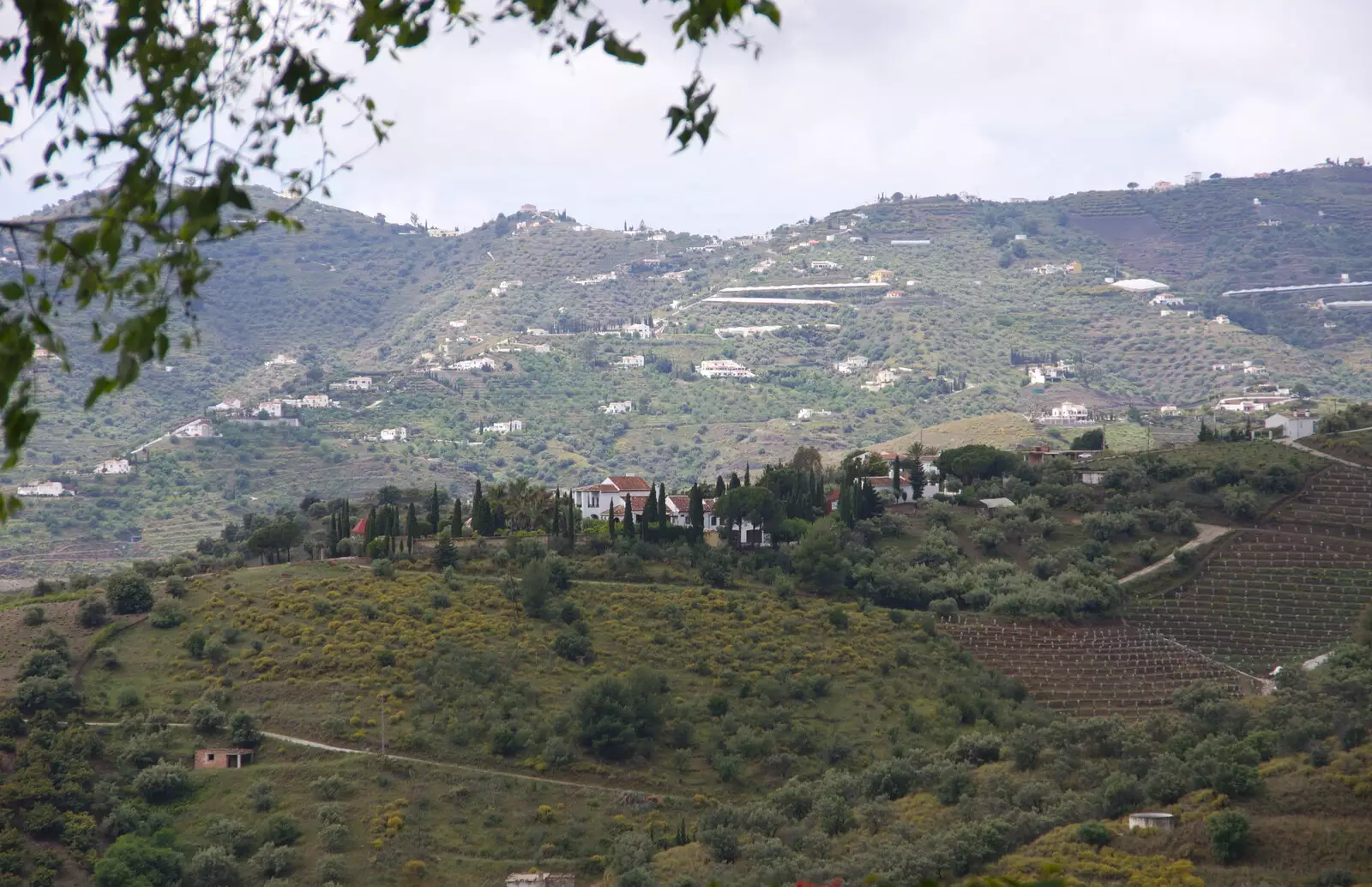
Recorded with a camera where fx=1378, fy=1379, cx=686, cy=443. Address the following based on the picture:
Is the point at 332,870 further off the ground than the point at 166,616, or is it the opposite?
the point at 166,616

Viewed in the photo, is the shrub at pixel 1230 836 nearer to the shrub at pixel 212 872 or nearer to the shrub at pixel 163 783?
the shrub at pixel 212 872

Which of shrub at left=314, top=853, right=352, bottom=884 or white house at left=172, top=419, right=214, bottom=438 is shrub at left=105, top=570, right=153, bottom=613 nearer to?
shrub at left=314, top=853, right=352, bottom=884

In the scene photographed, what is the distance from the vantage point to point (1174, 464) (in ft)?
159

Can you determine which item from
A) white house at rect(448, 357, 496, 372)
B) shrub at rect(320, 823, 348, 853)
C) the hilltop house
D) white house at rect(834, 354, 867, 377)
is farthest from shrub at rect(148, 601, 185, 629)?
white house at rect(834, 354, 867, 377)

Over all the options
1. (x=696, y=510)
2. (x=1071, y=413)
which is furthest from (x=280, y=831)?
(x=1071, y=413)

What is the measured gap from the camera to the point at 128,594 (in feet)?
115

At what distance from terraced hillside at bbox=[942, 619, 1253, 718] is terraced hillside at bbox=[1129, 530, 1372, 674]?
98 cm

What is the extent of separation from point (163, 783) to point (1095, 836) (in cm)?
1811

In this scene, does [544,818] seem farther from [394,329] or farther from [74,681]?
[394,329]

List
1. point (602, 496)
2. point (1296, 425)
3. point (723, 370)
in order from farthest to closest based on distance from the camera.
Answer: point (723, 370)
point (1296, 425)
point (602, 496)

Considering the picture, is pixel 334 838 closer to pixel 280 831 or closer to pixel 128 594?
pixel 280 831

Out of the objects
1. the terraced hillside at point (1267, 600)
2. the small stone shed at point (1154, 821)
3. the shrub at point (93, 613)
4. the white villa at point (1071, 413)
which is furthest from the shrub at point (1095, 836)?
the white villa at point (1071, 413)

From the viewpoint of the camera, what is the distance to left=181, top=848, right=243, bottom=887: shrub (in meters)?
24.9

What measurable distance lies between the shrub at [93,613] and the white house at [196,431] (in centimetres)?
5576
